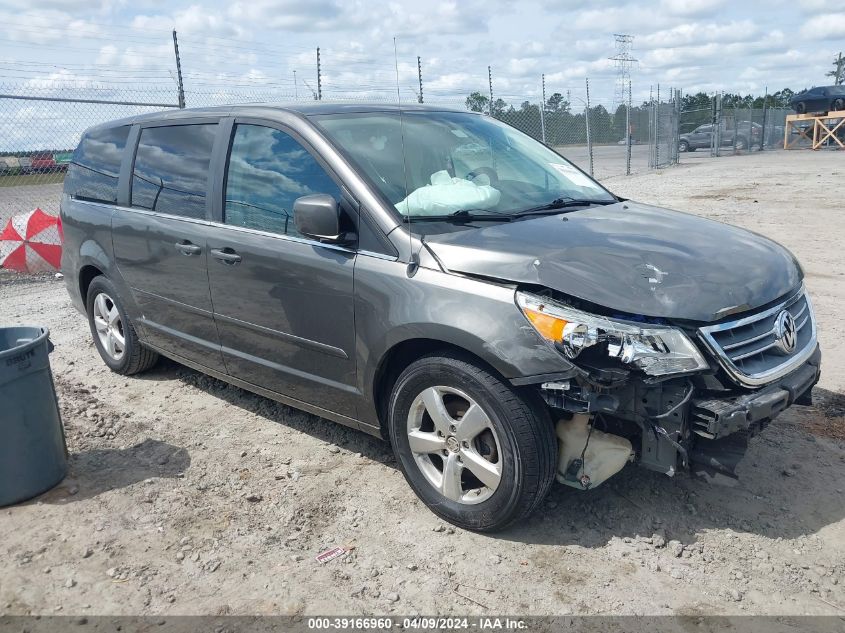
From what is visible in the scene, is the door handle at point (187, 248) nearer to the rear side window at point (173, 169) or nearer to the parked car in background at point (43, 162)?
the rear side window at point (173, 169)

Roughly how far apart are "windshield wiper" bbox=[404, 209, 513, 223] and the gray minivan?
0.01m

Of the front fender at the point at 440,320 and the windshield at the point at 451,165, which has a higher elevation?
the windshield at the point at 451,165

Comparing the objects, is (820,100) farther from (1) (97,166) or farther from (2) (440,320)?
(2) (440,320)

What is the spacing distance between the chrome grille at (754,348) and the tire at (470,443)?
73cm

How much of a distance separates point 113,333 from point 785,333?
14.9 feet

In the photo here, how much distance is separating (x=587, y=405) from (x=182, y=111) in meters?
3.29

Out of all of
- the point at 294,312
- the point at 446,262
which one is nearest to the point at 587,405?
the point at 446,262

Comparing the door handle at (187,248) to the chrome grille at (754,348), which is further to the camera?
the door handle at (187,248)

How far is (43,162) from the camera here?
12.3 m

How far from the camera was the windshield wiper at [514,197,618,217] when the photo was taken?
3.73 metres

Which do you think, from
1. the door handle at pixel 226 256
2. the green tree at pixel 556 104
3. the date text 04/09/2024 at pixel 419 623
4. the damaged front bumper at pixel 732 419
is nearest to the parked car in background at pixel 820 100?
the green tree at pixel 556 104

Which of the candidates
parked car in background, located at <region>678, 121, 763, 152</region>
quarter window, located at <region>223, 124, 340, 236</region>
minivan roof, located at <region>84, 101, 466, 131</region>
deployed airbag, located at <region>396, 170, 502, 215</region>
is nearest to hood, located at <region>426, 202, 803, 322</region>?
deployed airbag, located at <region>396, 170, 502, 215</region>

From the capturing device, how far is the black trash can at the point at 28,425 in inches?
138

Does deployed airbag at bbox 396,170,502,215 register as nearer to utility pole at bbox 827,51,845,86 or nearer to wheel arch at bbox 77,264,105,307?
wheel arch at bbox 77,264,105,307
